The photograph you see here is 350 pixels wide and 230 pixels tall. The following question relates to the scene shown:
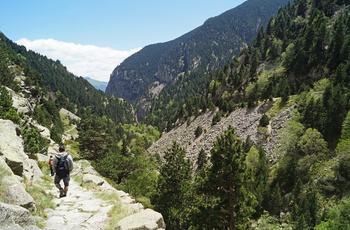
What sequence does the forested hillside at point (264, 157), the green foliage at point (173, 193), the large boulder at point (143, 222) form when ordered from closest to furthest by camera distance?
1. the large boulder at point (143, 222)
2. the forested hillside at point (264, 157)
3. the green foliage at point (173, 193)

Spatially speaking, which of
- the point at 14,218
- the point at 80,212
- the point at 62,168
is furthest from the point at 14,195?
the point at 62,168

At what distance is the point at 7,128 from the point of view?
22406mm

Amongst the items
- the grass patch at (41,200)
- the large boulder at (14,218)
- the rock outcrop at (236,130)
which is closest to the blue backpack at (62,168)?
the grass patch at (41,200)

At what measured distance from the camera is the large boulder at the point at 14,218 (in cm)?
Answer: 679

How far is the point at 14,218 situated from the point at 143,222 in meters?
4.75

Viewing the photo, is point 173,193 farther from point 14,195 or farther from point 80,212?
point 14,195

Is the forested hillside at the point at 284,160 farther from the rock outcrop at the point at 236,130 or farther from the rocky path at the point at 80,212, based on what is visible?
the rocky path at the point at 80,212

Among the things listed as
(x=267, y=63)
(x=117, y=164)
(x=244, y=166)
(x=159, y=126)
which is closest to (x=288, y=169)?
(x=117, y=164)

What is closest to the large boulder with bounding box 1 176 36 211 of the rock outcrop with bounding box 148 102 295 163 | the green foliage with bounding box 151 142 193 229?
the green foliage with bounding box 151 142 193 229

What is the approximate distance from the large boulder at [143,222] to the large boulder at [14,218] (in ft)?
11.7

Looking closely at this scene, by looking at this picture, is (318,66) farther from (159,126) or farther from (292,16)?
(159,126)

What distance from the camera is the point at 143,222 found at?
10742 millimetres

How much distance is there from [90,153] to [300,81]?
65.2m

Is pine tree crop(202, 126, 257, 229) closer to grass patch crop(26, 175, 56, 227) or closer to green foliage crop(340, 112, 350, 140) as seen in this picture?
grass patch crop(26, 175, 56, 227)
